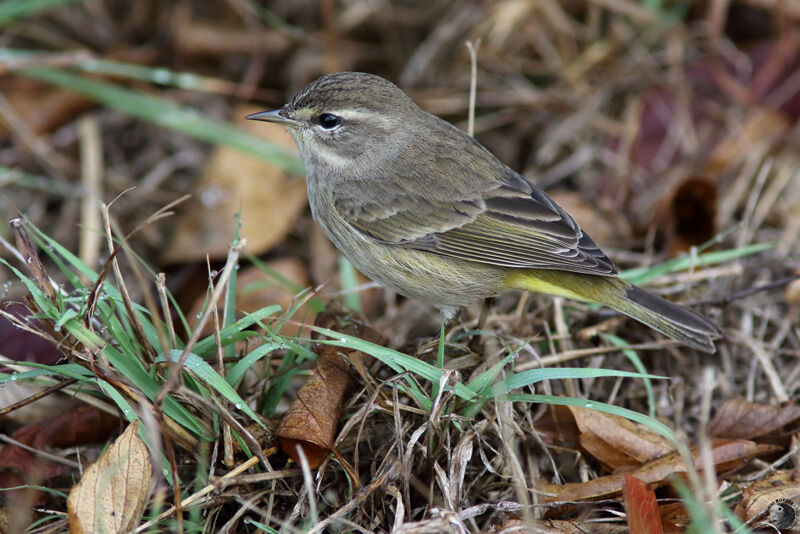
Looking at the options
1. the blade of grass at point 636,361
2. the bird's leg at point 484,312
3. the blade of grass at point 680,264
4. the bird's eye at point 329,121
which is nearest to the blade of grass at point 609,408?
the blade of grass at point 636,361

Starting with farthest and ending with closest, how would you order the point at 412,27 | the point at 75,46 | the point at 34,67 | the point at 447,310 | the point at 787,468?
the point at 412,27, the point at 75,46, the point at 34,67, the point at 447,310, the point at 787,468

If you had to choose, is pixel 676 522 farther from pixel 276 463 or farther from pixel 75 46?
pixel 75 46

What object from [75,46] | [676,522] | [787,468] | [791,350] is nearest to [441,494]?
[676,522]

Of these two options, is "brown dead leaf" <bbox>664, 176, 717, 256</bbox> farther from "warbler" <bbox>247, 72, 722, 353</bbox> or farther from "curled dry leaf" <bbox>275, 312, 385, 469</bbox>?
"curled dry leaf" <bbox>275, 312, 385, 469</bbox>

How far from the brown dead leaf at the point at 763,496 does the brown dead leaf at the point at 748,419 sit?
351 mm

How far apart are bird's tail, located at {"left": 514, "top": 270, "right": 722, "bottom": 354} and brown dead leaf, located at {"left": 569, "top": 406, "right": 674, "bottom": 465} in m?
0.54

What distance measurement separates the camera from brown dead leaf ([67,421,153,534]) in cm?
286

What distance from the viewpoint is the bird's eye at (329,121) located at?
440cm

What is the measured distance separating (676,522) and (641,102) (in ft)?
13.0

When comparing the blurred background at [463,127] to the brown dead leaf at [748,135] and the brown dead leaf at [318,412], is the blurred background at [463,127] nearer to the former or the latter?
the brown dead leaf at [748,135]

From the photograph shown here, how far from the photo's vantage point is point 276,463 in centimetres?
337

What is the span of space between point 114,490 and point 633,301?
249 centimetres

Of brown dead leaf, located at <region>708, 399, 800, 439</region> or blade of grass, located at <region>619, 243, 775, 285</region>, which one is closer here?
brown dead leaf, located at <region>708, 399, 800, 439</region>

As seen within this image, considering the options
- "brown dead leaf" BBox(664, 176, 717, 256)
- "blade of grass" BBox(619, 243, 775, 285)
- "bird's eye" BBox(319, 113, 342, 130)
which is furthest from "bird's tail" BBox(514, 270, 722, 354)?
"bird's eye" BBox(319, 113, 342, 130)
